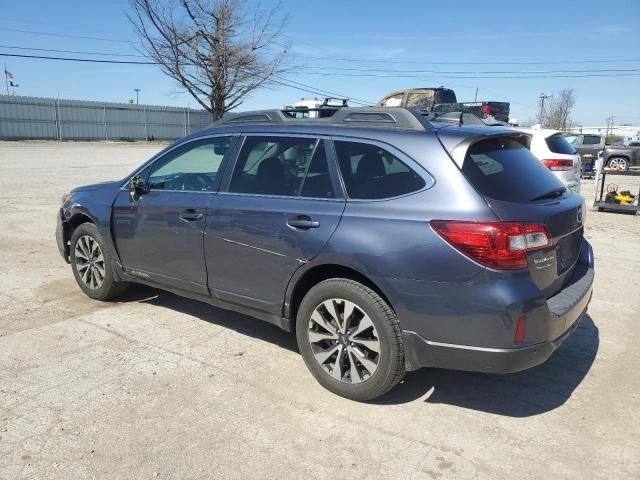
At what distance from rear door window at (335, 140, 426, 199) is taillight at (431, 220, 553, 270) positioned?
0.37m

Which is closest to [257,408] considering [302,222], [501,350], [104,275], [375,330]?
[375,330]

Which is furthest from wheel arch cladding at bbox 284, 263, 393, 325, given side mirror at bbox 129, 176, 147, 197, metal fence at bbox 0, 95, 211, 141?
metal fence at bbox 0, 95, 211, 141

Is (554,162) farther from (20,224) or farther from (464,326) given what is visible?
(20,224)

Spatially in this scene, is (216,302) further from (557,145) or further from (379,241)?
(557,145)

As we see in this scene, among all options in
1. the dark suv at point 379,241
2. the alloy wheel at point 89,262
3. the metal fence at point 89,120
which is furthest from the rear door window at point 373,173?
the metal fence at point 89,120

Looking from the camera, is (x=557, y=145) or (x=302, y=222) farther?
(x=557, y=145)

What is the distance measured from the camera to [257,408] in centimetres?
327

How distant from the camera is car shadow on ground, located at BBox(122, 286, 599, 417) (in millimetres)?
3385

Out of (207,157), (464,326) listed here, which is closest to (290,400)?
(464,326)

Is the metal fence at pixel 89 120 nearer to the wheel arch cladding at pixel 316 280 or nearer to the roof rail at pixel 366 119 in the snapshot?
the roof rail at pixel 366 119

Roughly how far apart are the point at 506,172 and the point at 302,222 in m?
1.29

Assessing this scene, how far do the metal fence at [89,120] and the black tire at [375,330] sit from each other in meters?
37.0

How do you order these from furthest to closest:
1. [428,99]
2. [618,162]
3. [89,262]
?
[618,162]
[428,99]
[89,262]

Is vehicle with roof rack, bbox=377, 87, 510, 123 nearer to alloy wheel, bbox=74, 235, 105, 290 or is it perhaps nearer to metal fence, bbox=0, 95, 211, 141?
alloy wheel, bbox=74, 235, 105, 290
